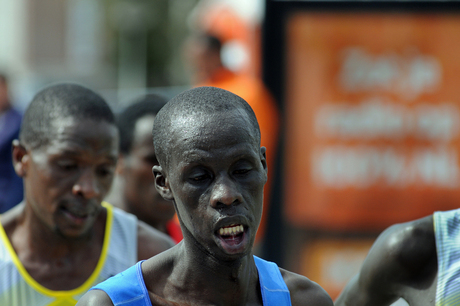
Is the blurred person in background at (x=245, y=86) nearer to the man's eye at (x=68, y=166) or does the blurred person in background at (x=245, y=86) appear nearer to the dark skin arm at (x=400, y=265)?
the man's eye at (x=68, y=166)

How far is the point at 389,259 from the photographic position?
8.62 feet

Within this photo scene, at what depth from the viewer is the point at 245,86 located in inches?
238

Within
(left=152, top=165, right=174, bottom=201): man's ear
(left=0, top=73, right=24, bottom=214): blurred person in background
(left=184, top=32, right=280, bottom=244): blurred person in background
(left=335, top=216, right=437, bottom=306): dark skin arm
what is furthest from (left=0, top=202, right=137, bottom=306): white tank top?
(left=0, top=73, right=24, bottom=214): blurred person in background

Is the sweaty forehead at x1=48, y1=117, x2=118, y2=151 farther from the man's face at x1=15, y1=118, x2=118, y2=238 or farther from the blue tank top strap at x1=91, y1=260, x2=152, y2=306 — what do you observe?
the blue tank top strap at x1=91, y1=260, x2=152, y2=306

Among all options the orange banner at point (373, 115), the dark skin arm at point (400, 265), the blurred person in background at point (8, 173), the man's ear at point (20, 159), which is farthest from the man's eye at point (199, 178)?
the blurred person in background at point (8, 173)

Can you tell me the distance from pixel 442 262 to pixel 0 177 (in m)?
4.49

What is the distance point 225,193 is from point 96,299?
1.78 ft

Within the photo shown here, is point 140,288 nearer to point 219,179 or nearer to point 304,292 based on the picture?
point 219,179

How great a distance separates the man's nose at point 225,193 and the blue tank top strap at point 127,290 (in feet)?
1.25

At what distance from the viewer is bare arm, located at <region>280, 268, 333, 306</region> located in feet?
7.52

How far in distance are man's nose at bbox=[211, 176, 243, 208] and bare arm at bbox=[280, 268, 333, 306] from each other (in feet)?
1.63

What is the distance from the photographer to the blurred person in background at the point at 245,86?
593 centimetres

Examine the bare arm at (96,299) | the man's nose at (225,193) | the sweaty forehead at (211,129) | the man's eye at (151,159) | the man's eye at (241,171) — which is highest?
the sweaty forehead at (211,129)

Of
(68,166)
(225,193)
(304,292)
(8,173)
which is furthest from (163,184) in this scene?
(8,173)
